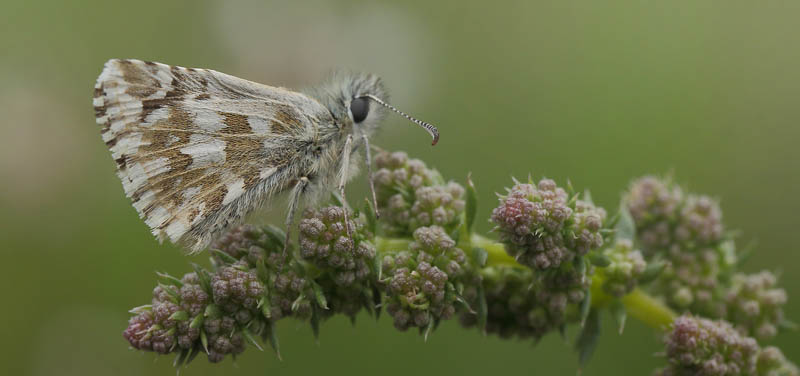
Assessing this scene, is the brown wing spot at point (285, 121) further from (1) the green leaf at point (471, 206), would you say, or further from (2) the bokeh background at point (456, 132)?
(2) the bokeh background at point (456, 132)

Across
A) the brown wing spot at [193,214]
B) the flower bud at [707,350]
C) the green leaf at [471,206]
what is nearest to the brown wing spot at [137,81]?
the brown wing spot at [193,214]

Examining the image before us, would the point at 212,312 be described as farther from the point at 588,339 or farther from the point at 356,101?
the point at 588,339

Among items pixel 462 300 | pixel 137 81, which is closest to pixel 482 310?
pixel 462 300

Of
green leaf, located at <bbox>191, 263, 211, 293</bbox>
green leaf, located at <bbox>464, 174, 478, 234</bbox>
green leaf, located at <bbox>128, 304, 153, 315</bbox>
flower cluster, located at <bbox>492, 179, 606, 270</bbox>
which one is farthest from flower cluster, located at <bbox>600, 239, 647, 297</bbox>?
green leaf, located at <bbox>128, 304, 153, 315</bbox>

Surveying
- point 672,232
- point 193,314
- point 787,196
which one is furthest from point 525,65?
point 193,314

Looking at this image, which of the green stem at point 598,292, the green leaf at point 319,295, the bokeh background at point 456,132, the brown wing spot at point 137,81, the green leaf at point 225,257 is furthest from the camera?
the bokeh background at point 456,132

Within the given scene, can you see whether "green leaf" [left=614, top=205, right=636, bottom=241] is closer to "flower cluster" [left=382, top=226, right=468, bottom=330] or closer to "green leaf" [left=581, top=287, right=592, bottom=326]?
"green leaf" [left=581, top=287, right=592, bottom=326]

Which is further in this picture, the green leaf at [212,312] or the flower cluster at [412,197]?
the flower cluster at [412,197]
